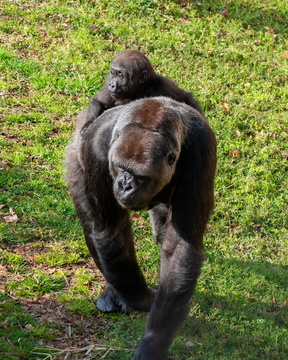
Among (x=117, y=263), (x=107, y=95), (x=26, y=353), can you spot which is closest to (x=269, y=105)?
(x=107, y=95)

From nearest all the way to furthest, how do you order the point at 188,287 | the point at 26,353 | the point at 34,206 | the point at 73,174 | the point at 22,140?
1. the point at 188,287
2. the point at 26,353
3. the point at 73,174
4. the point at 34,206
5. the point at 22,140

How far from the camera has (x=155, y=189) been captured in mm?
4840

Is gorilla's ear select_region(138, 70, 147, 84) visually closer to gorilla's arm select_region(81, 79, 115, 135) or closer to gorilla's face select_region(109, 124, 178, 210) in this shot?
gorilla's arm select_region(81, 79, 115, 135)

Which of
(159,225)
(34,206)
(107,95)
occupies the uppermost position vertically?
(107,95)

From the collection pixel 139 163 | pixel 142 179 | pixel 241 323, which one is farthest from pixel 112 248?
pixel 241 323

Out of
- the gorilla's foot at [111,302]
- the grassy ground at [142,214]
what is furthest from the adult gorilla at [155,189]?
the grassy ground at [142,214]

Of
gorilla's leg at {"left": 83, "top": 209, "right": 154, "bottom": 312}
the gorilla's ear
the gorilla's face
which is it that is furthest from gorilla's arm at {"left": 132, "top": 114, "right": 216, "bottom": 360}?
the gorilla's ear

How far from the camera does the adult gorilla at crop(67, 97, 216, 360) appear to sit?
185 inches

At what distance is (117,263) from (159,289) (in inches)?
26.0

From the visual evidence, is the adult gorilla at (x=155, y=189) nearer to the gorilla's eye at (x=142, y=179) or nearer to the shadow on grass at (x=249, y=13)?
the gorilla's eye at (x=142, y=179)

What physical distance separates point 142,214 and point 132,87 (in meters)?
1.74

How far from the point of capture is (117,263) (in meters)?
5.71

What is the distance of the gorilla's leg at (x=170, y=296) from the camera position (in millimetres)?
4984

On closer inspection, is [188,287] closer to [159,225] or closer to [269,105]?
[159,225]
